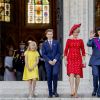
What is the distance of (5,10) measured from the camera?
19625 millimetres

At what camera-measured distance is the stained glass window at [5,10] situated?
64.1 ft

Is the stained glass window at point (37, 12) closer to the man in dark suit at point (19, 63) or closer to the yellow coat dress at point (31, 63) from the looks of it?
the man in dark suit at point (19, 63)

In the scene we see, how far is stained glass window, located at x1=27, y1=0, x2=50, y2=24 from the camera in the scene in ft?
66.1

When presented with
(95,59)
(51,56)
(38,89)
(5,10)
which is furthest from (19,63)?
(95,59)

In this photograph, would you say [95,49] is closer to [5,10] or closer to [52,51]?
[52,51]

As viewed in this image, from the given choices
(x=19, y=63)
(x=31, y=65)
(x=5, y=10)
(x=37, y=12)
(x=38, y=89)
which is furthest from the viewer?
(x=37, y=12)

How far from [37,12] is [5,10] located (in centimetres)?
126

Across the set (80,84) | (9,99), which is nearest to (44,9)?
(80,84)

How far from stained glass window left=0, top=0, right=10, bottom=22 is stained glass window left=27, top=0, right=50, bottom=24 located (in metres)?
0.83

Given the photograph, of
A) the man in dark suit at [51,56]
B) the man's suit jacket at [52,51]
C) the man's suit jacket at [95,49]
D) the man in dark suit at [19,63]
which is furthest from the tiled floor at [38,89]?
the man's suit jacket at [52,51]

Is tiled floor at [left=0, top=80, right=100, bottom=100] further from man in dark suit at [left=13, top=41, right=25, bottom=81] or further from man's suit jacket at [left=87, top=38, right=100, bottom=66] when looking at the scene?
man's suit jacket at [left=87, top=38, right=100, bottom=66]

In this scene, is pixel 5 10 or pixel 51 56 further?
pixel 5 10

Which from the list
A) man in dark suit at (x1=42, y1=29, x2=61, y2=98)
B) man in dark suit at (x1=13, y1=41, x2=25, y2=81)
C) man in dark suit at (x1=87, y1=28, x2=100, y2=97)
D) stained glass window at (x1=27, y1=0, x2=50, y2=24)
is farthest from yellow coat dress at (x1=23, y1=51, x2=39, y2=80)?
stained glass window at (x1=27, y1=0, x2=50, y2=24)

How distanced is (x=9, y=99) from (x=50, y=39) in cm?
201
